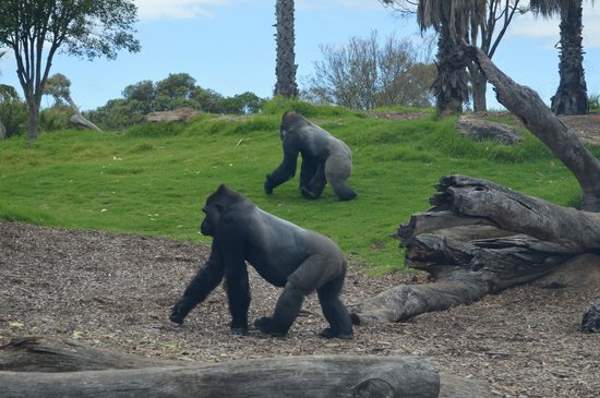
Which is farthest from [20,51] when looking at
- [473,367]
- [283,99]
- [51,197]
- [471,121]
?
[473,367]

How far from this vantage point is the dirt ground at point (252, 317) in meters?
7.93

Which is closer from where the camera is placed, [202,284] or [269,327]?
[269,327]

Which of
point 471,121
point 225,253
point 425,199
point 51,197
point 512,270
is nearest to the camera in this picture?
point 225,253

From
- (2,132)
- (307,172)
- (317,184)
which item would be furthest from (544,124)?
(2,132)

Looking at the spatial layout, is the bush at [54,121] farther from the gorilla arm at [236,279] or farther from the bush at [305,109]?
the gorilla arm at [236,279]

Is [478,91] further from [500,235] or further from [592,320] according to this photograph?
[592,320]

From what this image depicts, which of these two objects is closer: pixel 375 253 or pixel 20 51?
pixel 375 253

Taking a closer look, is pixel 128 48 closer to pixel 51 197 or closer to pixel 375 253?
pixel 51 197

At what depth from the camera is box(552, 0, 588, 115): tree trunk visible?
2725cm

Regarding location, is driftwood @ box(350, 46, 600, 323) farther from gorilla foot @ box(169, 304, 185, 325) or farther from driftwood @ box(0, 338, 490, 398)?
driftwood @ box(0, 338, 490, 398)

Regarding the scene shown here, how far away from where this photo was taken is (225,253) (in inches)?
361

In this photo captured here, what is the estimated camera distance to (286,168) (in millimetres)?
19938

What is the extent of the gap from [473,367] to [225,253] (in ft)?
7.92

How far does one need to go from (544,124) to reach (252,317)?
3939 millimetres
